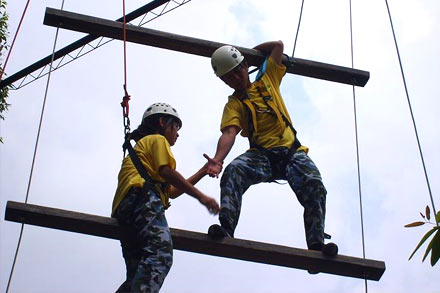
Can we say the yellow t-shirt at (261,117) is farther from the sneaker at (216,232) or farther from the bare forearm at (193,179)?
the sneaker at (216,232)

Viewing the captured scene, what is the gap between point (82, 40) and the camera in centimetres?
1038

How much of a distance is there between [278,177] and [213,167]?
744 millimetres

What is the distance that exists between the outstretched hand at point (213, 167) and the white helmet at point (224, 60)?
964 mm

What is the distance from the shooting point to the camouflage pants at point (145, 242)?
4.62 meters

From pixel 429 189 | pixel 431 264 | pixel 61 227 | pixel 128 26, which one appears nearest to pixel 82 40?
pixel 128 26

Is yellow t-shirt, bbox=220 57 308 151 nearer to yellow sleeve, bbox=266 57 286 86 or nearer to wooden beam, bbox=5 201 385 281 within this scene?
yellow sleeve, bbox=266 57 286 86

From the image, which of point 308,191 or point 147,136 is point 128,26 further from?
point 308,191

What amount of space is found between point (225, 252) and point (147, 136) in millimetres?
926

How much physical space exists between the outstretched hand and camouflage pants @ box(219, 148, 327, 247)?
0.22m

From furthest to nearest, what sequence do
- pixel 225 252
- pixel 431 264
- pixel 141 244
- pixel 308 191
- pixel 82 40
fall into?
1. pixel 82 40
2. pixel 308 191
3. pixel 225 252
4. pixel 141 244
5. pixel 431 264

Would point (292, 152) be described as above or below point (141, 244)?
above

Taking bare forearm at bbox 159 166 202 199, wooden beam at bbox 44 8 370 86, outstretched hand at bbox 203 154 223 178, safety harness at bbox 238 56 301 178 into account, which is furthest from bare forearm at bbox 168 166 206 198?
wooden beam at bbox 44 8 370 86

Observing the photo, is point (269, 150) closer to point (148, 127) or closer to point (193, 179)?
point (193, 179)

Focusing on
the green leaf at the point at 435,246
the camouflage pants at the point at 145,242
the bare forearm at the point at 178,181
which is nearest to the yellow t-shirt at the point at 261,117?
the bare forearm at the point at 178,181
